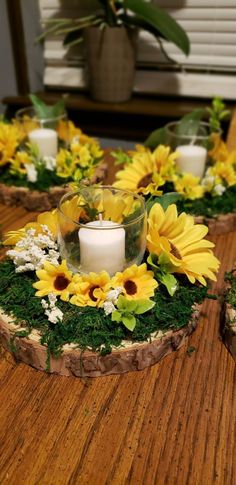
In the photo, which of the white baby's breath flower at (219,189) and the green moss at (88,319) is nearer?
the green moss at (88,319)

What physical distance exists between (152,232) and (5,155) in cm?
50

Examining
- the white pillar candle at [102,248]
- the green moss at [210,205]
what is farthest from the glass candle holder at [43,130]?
the white pillar candle at [102,248]

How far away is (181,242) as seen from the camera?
596 millimetres

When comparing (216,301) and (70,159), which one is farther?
(70,159)

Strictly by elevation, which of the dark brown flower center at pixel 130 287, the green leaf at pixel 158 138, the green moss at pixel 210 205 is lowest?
the green moss at pixel 210 205

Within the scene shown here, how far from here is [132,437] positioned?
0.47m

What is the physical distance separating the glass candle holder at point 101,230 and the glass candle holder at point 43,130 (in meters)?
0.39

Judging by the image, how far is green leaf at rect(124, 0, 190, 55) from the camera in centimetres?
121

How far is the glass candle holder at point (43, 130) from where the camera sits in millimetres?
980

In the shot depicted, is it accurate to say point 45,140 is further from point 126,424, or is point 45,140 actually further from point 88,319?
point 126,424

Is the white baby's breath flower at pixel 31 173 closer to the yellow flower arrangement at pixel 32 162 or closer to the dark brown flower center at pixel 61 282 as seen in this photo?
the yellow flower arrangement at pixel 32 162

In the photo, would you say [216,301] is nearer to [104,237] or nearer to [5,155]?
[104,237]

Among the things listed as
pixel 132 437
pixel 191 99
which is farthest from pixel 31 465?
pixel 191 99

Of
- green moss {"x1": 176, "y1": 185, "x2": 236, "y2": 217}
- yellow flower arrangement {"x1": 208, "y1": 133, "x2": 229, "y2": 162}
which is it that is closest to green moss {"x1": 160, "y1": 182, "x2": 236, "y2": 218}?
green moss {"x1": 176, "y1": 185, "x2": 236, "y2": 217}
